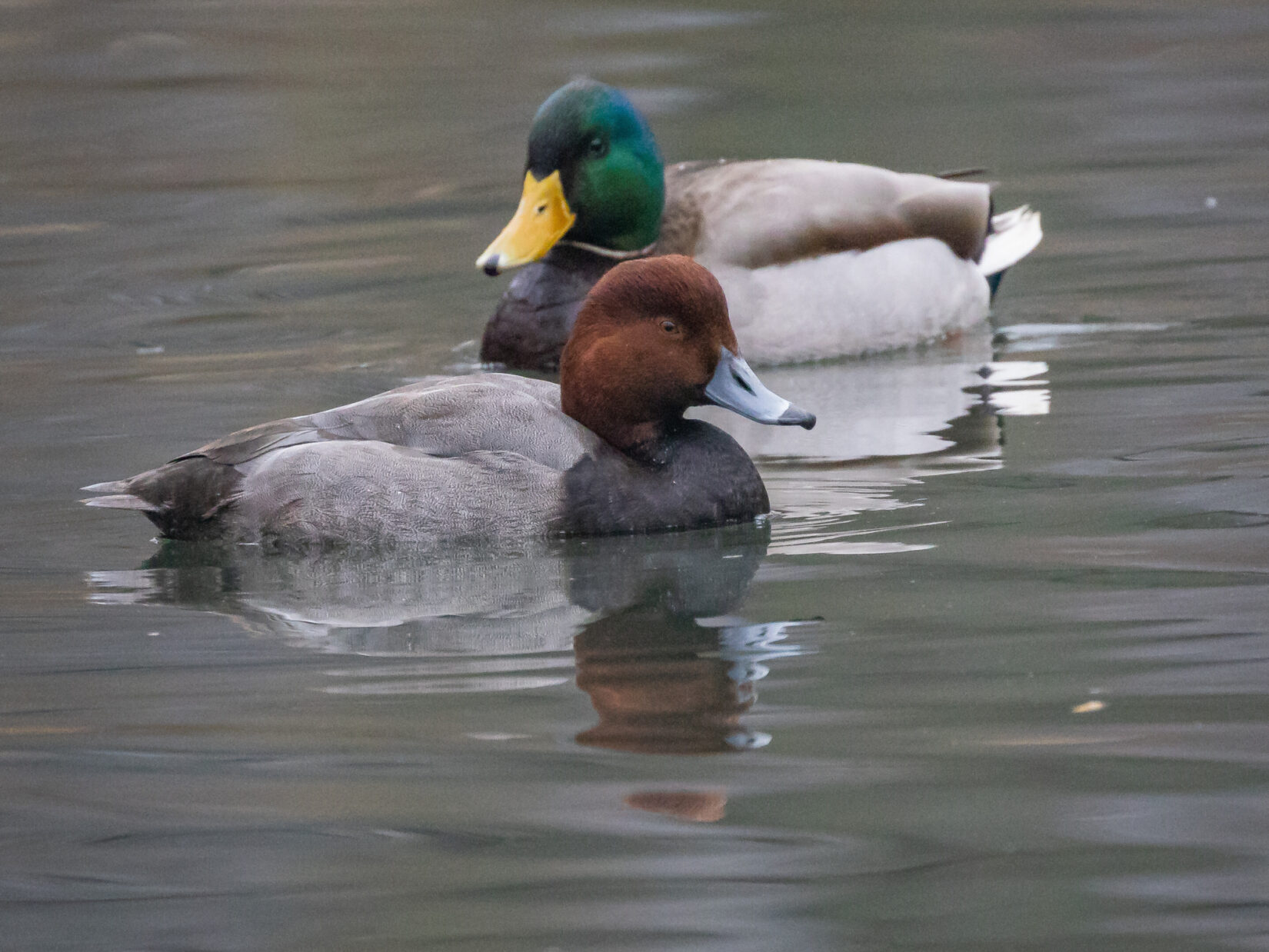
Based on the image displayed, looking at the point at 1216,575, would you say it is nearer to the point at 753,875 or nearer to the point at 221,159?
the point at 753,875

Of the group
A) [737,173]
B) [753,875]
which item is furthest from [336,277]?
[753,875]

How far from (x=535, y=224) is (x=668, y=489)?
3.14 m

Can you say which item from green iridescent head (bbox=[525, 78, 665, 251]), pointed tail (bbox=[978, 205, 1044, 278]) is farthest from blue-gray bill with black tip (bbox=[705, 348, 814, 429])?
pointed tail (bbox=[978, 205, 1044, 278])

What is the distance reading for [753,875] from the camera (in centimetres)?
372

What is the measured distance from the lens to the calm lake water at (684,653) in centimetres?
369

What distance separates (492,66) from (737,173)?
7.25 m

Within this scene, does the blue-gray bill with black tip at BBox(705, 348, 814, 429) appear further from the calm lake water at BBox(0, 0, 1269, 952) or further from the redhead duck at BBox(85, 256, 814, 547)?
the calm lake water at BBox(0, 0, 1269, 952)

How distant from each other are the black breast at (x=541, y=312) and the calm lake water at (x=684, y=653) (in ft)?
0.96

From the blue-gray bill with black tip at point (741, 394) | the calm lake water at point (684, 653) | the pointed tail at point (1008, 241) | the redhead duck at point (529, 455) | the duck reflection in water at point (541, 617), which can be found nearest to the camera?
the calm lake water at point (684, 653)

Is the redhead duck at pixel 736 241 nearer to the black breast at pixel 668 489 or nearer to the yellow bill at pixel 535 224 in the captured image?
the yellow bill at pixel 535 224

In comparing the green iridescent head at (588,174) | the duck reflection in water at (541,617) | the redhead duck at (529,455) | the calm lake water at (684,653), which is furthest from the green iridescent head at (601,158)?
the duck reflection in water at (541,617)

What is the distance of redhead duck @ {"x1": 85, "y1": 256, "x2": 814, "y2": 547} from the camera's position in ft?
19.6

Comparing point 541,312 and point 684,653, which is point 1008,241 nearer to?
point 541,312

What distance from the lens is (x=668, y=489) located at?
616 centimetres
